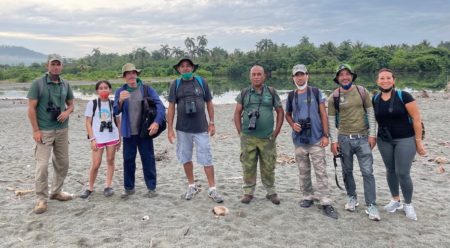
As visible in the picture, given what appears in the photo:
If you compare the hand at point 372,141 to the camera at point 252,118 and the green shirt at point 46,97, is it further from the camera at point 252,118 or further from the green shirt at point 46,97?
the green shirt at point 46,97

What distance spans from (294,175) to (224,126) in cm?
850

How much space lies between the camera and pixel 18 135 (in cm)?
1372

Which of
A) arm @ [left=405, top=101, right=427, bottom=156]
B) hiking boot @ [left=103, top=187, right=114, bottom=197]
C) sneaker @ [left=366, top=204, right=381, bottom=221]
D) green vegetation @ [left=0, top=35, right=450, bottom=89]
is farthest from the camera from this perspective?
green vegetation @ [left=0, top=35, right=450, bottom=89]

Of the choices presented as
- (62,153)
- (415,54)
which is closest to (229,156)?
(62,153)

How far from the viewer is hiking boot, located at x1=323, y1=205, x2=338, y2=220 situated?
5129 mm

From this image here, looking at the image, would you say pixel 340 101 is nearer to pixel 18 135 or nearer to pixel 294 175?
pixel 294 175

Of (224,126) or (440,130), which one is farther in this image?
(224,126)

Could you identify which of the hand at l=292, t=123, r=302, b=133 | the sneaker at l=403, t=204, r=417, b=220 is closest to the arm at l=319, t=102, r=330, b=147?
the hand at l=292, t=123, r=302, b=133

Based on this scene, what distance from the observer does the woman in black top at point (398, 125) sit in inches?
185

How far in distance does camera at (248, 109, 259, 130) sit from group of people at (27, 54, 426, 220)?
A: 15 mm

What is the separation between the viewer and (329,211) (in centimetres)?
518

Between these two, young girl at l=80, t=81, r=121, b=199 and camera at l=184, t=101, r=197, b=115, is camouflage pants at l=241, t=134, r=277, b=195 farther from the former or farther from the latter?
young girl at l=80, t=81, r=121, b=199

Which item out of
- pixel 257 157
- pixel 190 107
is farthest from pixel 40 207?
pixel 257 157

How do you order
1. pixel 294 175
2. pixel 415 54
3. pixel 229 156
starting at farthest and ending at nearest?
pixel 415 54 → pixel 229 156 → pixel 294 175
